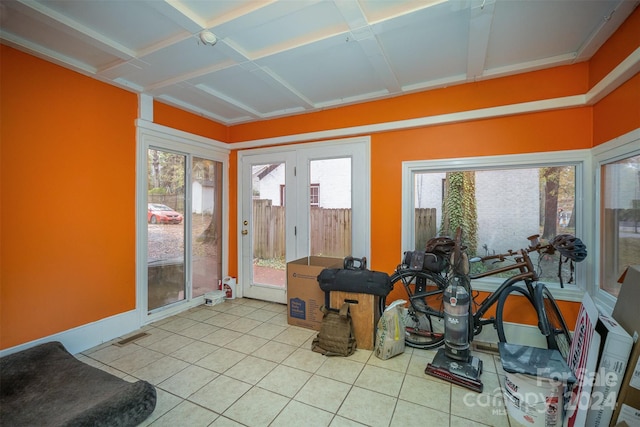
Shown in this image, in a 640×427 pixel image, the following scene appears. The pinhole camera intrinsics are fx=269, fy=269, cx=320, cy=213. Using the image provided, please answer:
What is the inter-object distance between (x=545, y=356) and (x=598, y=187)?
156cm

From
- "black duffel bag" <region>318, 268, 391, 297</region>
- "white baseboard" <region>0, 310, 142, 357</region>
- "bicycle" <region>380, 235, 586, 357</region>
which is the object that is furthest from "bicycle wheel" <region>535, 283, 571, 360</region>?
"white baseboard" <region>0, 310, 142, 357</region>

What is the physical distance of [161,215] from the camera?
3297 mm

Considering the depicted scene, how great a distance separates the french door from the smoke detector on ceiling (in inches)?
68.4

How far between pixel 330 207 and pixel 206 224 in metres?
1.83

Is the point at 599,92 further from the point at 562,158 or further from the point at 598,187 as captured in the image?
the point at 598,187

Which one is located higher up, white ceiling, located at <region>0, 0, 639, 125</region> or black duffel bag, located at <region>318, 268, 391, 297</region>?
white ceiling, located at <region>0, 0, 639, 125</region>

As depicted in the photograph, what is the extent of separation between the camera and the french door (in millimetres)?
3338

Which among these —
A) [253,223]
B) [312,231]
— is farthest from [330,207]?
[253,223]

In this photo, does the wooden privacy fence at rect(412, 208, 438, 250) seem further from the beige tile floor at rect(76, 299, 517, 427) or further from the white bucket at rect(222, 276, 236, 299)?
the white bucket at rect(222, 276, 236, 299)

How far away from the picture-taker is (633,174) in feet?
6.35

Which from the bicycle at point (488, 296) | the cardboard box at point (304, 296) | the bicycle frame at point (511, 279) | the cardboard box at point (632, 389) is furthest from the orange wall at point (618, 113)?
the cardboard box at point (304, 296)

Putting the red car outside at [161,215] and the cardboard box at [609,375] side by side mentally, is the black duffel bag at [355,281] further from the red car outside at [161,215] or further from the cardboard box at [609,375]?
the red car outside at [161,215]

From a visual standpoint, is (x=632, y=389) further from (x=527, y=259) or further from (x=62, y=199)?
(x=62, y=199)

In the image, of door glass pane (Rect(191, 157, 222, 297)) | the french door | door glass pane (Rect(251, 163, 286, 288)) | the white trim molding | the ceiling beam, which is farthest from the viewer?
door glass pane (Rect(251, 163, 286, 288))
